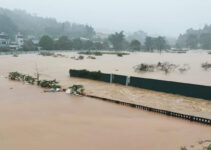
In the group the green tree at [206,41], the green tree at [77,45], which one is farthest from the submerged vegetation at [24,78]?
the green tree at [206,41]

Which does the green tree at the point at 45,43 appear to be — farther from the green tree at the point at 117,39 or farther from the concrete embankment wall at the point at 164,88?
the concrete embankment wall at the point at 164,88

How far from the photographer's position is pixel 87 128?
25.6ft

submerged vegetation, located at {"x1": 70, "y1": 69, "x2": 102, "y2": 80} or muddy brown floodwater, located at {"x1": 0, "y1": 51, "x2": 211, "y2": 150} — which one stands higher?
submerged vegetation, located at {"x1": 70, "y1": 69, "x2": 102, "y2": 80}

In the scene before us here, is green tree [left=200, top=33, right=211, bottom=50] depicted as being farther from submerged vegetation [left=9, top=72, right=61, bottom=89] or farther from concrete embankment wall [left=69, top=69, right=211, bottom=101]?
submerged vegetation [left=9, top=72, right=61, bottom=89]

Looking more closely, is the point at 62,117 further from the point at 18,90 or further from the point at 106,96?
the point at 18,90

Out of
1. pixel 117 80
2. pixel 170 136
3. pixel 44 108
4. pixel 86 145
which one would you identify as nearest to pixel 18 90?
pixel 44 108

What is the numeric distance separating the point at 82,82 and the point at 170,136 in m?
9.45

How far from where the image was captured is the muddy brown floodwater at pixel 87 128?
6594 millimetres

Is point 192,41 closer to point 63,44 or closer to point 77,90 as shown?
point 63,44

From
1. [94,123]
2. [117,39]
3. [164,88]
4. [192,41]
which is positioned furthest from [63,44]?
[192,41]

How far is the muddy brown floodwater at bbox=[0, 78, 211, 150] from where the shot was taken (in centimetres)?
659

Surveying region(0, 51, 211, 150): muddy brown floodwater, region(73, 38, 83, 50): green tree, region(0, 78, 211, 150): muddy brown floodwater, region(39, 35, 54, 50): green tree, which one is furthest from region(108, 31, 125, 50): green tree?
region(0, 78, 211, 150): muddy brown floodwater

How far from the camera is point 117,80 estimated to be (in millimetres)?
15094

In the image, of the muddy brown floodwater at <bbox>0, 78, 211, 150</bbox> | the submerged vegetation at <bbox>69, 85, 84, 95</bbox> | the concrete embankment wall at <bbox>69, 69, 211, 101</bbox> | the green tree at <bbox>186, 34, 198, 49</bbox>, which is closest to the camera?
the muddy brown floodwater at <bbox>0, 78, 211, 150</bbox>
